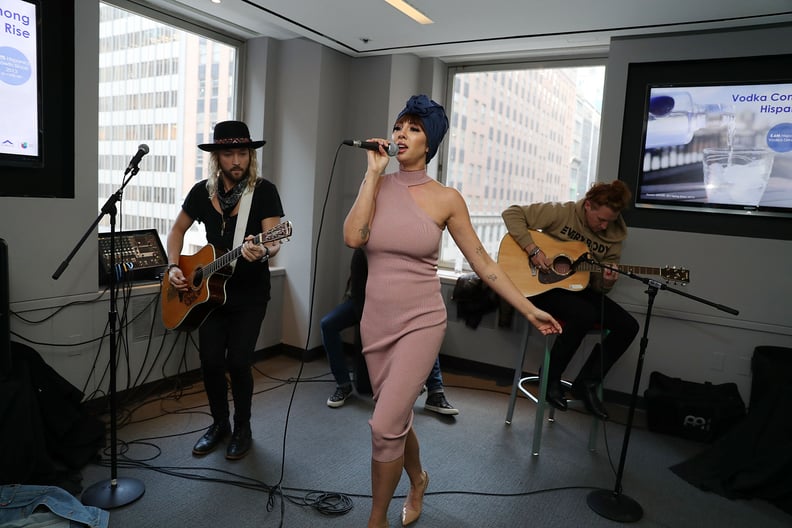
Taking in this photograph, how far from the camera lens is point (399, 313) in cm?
180

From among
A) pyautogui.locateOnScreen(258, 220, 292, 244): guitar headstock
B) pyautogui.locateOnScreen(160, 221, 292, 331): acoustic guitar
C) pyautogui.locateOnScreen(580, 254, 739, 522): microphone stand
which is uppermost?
pyautogui.locateOnScreen(258, 220, 292, 244): guitar headstock

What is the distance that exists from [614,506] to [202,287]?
2118mm

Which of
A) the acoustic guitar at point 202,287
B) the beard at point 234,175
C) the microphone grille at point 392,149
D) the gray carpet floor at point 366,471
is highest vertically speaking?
the microphone grille at point 392,149

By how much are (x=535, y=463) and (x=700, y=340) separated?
146 centimetres

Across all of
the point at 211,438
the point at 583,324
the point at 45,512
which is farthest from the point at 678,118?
the point at 45,512

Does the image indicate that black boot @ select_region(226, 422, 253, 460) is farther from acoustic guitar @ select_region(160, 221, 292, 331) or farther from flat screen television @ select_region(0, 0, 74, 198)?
flat screen television @ select_region(0, 0, 74, 198)

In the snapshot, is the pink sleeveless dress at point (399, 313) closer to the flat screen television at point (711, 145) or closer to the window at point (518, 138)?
the flat screen television at point (711, 145)

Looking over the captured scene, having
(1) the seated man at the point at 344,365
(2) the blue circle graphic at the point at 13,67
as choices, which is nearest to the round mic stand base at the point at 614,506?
(1) the seated man at the point at 344,365

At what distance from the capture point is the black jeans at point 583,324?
10.1 ft

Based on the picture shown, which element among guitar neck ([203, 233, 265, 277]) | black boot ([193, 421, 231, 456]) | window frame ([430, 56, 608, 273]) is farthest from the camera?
window frame ([430, 56, 608, 273])

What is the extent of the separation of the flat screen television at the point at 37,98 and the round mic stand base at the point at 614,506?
9.83 feet

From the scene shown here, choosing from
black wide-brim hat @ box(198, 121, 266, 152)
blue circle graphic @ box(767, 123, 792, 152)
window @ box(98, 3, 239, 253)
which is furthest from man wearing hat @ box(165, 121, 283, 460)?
blue circle graphic @ box(767, 123, 792, 152)

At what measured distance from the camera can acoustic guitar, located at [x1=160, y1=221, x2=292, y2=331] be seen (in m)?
2.53

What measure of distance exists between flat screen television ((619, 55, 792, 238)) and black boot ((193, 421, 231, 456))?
2792 millimetres
